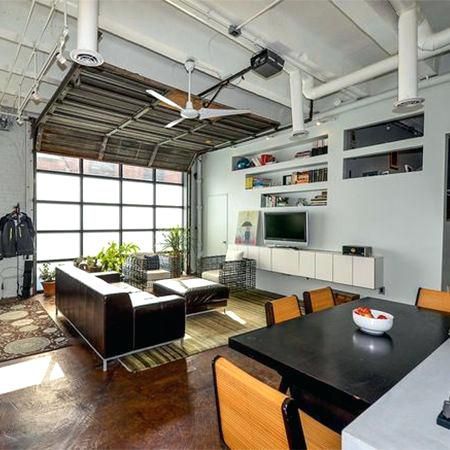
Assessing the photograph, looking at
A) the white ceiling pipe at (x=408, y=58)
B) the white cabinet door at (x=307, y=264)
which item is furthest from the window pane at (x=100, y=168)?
the white ceiling pipe at (x=408, y=58)

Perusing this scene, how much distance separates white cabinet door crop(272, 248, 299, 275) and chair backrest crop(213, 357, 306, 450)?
4.42 m

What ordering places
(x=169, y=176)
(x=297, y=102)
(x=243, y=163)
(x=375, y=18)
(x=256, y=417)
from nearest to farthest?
(x=256, y=417)
(x=375, y=18)
(x=297, y=102)
(x=243, y=163)
(x=169, y=176)

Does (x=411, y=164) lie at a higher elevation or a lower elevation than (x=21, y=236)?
higher

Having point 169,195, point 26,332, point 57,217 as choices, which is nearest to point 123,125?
point 57,217

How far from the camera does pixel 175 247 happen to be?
746 cm

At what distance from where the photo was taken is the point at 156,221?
814 cm

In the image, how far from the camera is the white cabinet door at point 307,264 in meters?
5.31

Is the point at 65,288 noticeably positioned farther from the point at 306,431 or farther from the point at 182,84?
the point at 306,431

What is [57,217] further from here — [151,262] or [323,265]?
[323,265]

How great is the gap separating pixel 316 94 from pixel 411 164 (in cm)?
208

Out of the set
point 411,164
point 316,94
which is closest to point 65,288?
point 316,94

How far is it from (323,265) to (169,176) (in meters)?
4.90

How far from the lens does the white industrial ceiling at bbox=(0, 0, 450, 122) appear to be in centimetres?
300

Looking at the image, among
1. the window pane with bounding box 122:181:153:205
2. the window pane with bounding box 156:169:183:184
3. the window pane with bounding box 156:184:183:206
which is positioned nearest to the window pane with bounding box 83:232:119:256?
the window pane with bounding box 122:181:153:205
